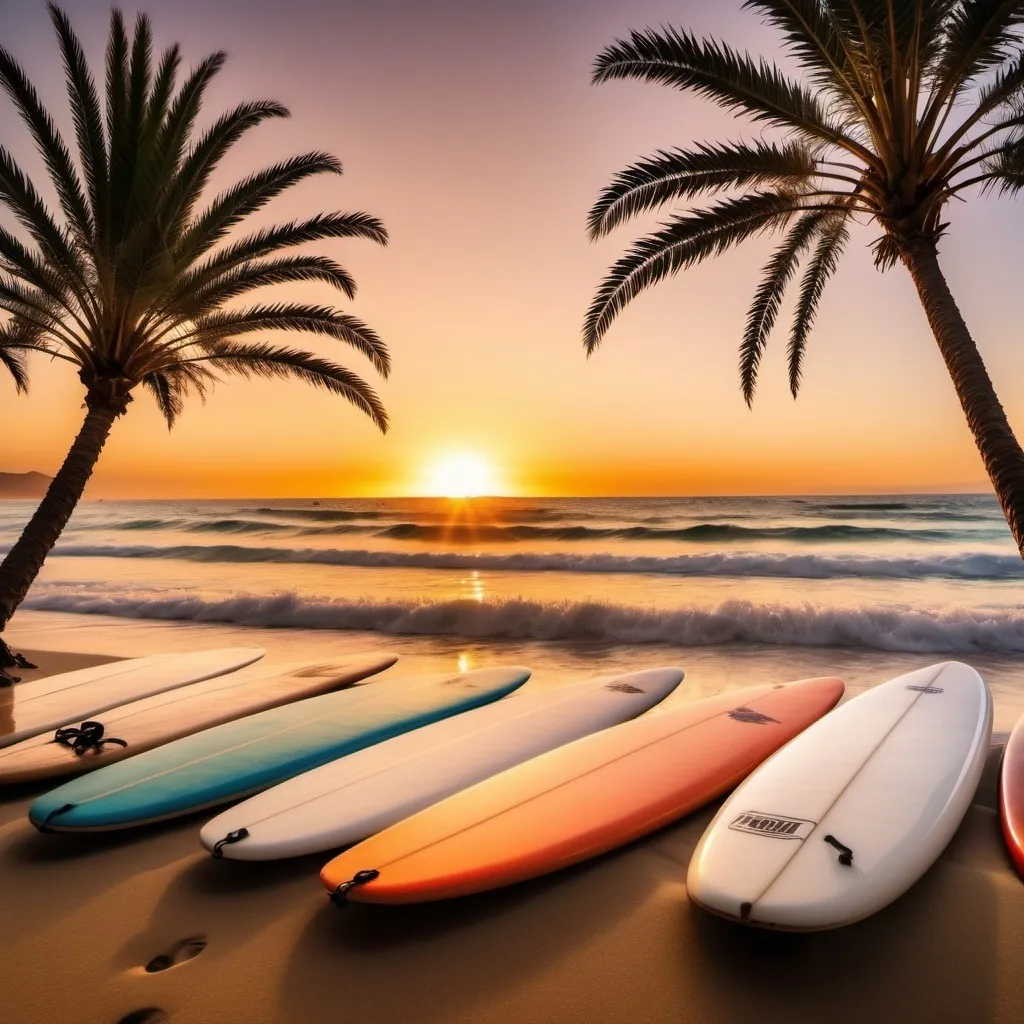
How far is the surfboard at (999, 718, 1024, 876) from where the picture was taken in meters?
2.54

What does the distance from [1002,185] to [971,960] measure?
5.94 meters

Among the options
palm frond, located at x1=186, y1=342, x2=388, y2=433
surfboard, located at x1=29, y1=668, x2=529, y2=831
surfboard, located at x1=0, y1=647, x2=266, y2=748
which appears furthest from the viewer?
palm frond, located at x1=186, y1=342, x2=388, y2=433

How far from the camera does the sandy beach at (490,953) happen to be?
1.78 metres

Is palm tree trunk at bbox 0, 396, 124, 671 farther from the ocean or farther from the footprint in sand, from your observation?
the footprint in sand

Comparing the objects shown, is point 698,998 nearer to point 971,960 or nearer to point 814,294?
point 971,960

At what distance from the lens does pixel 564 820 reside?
266 centimetres

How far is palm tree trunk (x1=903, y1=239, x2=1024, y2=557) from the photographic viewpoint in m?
4.47

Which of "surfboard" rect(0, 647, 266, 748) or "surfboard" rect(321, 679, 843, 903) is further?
"surfboard" rect(0, 647, 266, 748)

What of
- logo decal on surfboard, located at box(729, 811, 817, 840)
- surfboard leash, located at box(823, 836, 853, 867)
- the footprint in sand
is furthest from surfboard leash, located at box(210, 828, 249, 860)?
surfboard leash, located at box(823, 836, 853, 867)

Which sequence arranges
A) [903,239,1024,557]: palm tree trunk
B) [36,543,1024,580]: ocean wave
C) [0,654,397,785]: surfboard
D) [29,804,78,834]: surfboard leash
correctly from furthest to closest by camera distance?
[36,543,1024,580]: ocean wave < [903,239,1024,557]: palm tree trunk < [0,654,397,785]: surfboard < [29,804,78,834]: surfboard leash

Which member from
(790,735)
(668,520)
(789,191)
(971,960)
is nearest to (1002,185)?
(789,191)

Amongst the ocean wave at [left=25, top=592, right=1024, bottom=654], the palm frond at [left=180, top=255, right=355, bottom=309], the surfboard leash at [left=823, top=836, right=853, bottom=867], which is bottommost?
the ocean wave at [left=25, top=592, right=1024, bottom=654]

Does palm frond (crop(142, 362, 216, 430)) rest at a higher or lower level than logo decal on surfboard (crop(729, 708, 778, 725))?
higher

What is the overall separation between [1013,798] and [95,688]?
5.72m
